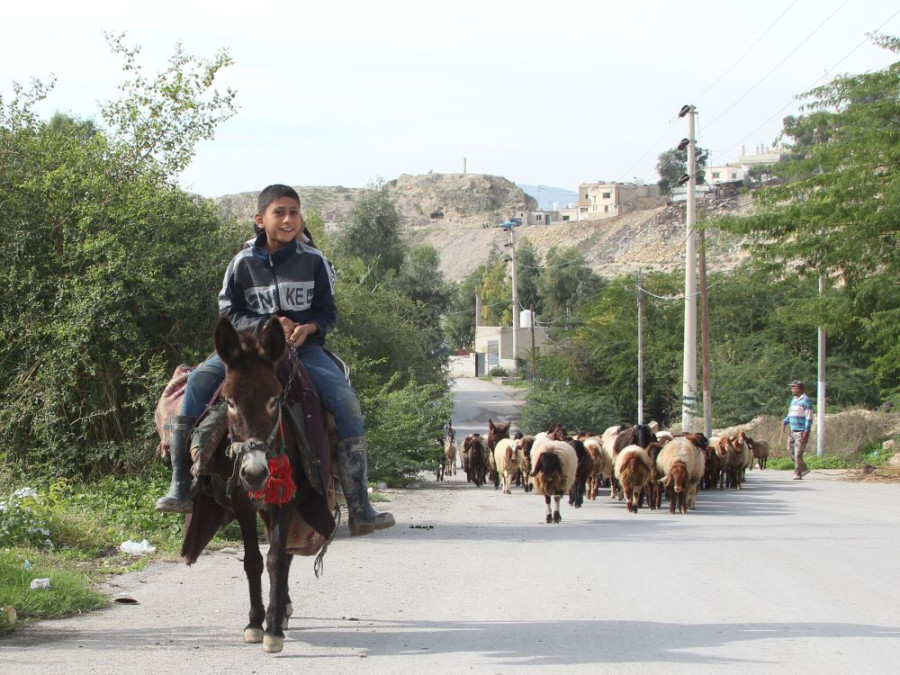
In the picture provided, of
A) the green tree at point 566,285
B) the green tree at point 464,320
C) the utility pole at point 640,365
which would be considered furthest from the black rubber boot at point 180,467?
the green tree at point 464,320

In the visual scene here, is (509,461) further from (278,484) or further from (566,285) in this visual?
(566,285)

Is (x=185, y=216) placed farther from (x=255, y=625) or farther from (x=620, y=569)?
(x=255, y=625)

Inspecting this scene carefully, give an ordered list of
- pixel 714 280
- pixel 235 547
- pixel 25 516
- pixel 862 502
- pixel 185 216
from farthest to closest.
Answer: pixel 714 280, pixel 862 502, pixel 185 216, pixel 235 547, pixel 25 516

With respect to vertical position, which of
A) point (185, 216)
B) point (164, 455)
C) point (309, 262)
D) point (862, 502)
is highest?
point (185, 216)

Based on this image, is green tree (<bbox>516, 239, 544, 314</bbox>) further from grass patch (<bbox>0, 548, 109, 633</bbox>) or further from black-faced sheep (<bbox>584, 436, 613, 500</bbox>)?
grass patch (<bbox>0, 548, 109, 633</bbox>)

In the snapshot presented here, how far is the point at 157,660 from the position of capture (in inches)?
259

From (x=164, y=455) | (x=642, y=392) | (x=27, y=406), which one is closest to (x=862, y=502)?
(x=27, y=406)

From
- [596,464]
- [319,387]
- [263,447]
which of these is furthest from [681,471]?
[263,447]

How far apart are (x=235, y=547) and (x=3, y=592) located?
4550 mm

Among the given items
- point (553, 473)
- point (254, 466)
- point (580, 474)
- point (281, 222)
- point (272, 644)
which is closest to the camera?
point (254, 466)

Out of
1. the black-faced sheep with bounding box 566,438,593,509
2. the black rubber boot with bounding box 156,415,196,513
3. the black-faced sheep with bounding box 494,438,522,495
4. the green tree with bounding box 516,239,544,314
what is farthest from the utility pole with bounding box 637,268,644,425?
the green tree with bounding box 516,239,544,314

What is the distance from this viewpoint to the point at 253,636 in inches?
281

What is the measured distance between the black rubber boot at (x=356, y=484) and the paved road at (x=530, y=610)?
0.71 m

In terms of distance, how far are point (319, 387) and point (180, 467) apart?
1.02m
